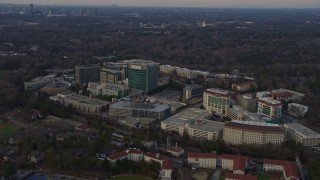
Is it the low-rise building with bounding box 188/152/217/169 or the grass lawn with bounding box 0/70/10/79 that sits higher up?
the grass lawn with bounding box 0/70/10/79

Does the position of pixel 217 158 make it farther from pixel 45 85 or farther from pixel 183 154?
pixel 45 85

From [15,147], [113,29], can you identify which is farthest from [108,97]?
[113,29]

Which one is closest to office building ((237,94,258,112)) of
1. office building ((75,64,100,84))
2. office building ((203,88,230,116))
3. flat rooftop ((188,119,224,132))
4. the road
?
office building ((203,88,230,116))

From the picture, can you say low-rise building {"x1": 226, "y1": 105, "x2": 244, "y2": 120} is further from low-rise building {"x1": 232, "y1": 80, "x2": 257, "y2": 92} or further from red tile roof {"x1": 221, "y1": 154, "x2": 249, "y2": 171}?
red tile roof {"x1": 221, "y1": 154, "x2": 249, "y2": 171}

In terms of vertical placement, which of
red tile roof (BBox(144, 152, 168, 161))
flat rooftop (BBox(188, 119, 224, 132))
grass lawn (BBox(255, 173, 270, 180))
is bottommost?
grass lawn (BBox(255, 173, 270, 180))

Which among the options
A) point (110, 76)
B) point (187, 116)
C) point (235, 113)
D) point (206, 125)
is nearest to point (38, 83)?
point (110, 76)

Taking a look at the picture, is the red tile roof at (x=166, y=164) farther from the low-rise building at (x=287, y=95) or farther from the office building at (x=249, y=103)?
the low-rise building at (x=287, y=95)

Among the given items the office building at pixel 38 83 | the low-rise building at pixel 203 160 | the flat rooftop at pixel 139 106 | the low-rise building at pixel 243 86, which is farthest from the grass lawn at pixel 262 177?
the office building at pixel 38 83
